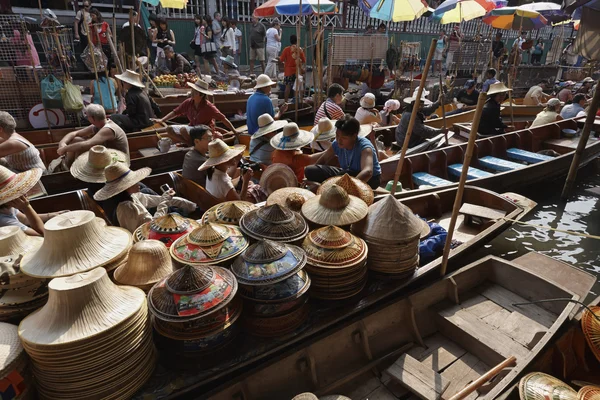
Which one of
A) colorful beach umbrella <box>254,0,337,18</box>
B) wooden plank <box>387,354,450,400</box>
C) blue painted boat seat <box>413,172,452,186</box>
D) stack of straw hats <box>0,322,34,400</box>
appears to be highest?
colorful beach umbrella <box>254,0,337,18</box>

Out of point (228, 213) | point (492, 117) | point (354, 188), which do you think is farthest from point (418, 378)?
point (492, 117)

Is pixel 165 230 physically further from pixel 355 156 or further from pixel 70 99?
pixel 70 99

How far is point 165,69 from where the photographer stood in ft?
41.1

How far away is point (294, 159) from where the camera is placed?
507 centimetres

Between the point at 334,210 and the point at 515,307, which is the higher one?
the point at 334,210

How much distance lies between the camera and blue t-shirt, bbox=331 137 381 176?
4.54 metres

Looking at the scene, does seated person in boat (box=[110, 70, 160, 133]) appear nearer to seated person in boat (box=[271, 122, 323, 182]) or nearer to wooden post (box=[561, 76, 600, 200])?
seated person in boat (box=[271, 122, 323, 182])

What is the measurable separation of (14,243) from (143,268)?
831 mm

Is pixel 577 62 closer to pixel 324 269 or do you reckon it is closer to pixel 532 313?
pixel 532 313

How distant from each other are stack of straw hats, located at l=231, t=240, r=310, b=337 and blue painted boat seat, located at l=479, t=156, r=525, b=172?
18.7ft

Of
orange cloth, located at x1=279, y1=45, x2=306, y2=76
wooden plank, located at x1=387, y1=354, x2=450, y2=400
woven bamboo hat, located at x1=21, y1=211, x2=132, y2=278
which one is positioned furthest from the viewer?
orange cloth, located at x1=279, y1=45, x2=306, y2=76

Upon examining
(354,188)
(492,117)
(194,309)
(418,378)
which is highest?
(492,117)

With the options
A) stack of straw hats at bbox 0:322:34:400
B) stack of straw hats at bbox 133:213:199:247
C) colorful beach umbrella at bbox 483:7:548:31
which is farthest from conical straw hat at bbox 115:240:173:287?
colorful beach umbrella at bbox 483:7:548:31

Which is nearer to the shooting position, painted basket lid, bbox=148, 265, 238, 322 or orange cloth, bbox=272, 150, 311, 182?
painted basket lid, bbox=148, 265, 238, 322
